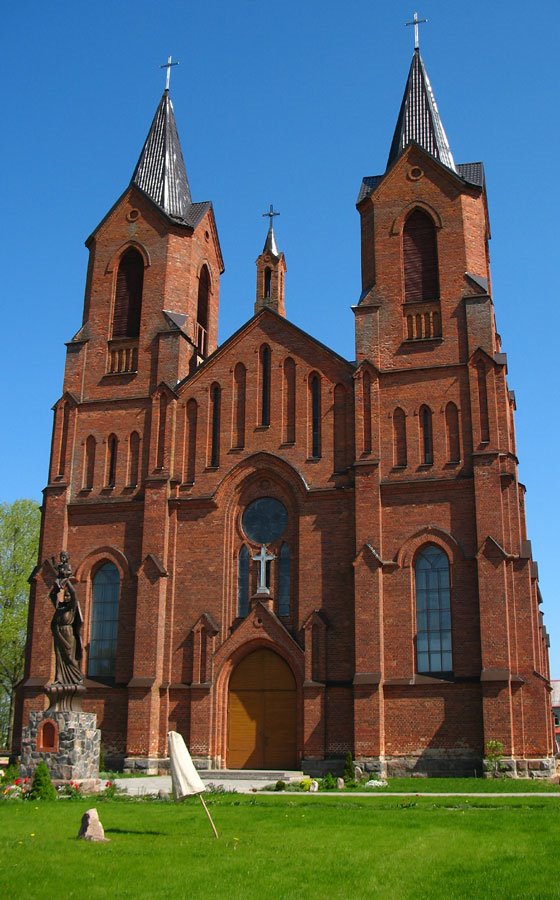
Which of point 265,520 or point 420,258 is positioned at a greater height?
point 420,258

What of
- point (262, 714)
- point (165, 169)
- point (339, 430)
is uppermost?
point (165, 169)

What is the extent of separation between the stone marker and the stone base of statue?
878 cm

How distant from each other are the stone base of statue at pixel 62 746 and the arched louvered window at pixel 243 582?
9.17m

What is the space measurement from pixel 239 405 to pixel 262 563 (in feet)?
19.9

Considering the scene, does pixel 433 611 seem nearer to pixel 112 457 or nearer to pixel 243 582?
pixel 243 582

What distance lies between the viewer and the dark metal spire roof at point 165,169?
39.1m

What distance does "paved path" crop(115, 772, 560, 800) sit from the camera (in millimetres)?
21875

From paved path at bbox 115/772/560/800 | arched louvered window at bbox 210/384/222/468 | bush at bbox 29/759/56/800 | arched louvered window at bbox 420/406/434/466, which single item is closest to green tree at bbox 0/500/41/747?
arched louvered window at bbox 210/384/222/468

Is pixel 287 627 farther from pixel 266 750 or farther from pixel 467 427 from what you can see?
pixel 467 427

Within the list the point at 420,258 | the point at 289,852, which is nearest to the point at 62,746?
the point at 289,852

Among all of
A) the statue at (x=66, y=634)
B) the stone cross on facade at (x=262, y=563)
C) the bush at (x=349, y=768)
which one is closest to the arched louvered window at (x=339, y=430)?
the stone cross on facade at (x=262, y=563)

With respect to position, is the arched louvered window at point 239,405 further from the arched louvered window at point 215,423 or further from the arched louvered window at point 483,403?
the arched louvered window at point 483,403

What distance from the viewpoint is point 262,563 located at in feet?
105

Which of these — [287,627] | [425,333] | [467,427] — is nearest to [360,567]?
[287,627]
